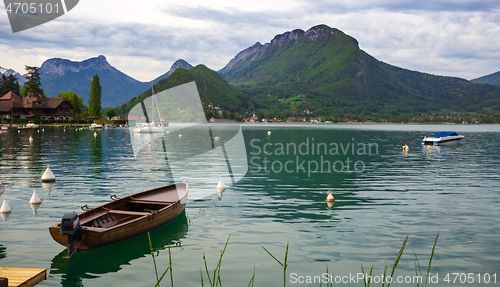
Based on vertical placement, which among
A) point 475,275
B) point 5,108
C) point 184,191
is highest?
point 5,108

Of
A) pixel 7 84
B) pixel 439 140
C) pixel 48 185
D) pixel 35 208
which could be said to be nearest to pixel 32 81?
pixel 7 84

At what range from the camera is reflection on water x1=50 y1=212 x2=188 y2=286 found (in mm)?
12195

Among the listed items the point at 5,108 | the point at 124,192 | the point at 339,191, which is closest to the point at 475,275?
the point at 339,191

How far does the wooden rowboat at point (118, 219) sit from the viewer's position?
12.9 meters

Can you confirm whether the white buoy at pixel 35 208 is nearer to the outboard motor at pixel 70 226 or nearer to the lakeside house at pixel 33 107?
the outboard motor at pixel 70 226

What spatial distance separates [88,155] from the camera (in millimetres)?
49438

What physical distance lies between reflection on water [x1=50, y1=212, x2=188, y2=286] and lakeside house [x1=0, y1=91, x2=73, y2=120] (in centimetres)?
15490

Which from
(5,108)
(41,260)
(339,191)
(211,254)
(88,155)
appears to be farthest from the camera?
(5,108)

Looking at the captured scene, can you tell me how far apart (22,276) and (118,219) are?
656 cm

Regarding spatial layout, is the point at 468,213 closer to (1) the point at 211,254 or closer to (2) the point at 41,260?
(1) the point at 211,254

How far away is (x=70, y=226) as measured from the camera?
12539mm

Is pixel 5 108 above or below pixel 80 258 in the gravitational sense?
above

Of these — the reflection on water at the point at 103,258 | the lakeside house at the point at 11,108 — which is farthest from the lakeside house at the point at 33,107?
the reflection on water at the point at 103,258

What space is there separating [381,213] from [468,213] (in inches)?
220
